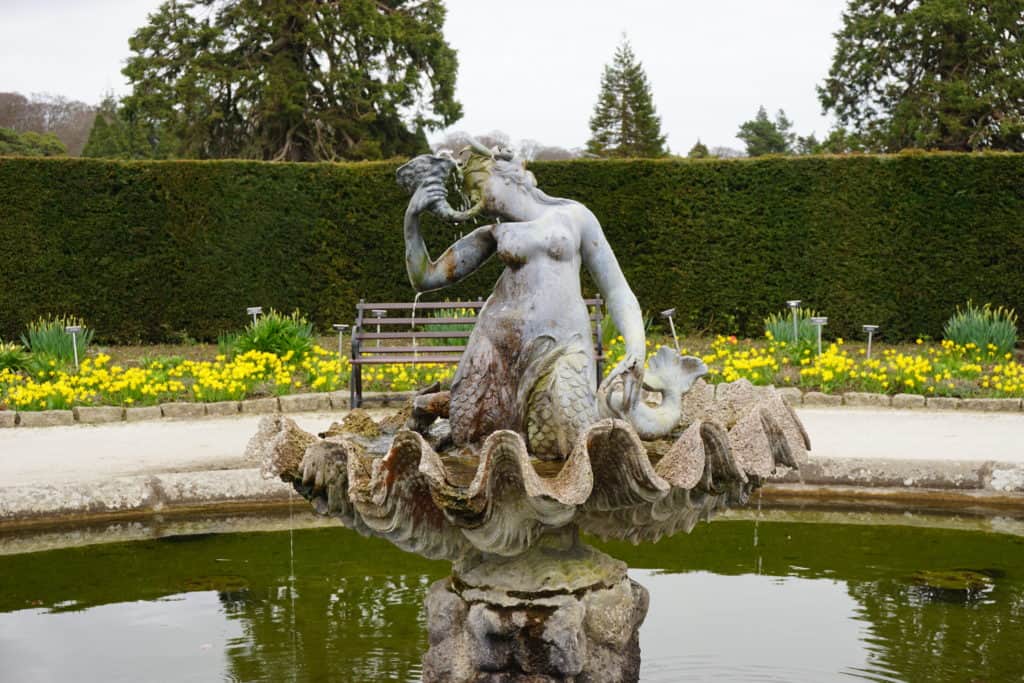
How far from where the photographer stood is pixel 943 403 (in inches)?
386

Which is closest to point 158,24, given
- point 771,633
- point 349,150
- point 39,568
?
point 349,150

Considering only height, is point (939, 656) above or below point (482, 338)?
below

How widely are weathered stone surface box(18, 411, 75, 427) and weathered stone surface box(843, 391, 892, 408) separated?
6.72 m

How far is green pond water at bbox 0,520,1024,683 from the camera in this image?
13.5 feet

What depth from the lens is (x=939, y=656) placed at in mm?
4094

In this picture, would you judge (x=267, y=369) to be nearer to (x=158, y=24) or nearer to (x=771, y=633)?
(x=771, y=633)

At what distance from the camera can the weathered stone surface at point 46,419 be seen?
9.39 m

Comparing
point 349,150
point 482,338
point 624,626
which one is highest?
point 349,150

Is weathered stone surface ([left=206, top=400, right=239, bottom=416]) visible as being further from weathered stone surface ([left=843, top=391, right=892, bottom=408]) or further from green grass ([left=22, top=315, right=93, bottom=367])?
weathered stone surface ([left=843, top=391, right=892, bottom=408])

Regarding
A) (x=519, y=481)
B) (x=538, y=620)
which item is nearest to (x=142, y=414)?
(x=538, y=620)

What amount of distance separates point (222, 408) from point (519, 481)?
723cm

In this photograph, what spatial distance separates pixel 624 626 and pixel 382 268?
11.9 m

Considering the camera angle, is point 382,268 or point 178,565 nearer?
point 178,565

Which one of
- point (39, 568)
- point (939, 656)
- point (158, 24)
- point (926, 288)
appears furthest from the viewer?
point (158, 24)
